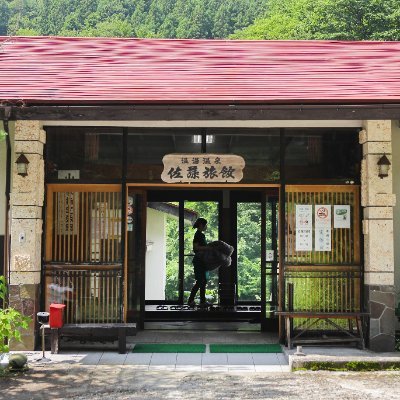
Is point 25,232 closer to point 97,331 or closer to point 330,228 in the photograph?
point 97,331

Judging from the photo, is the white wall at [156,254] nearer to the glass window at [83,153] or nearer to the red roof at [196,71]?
the red roof at [196,71]

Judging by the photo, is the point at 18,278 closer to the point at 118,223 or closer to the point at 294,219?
the point at 118,223

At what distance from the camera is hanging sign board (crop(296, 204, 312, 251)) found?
31.6 feet

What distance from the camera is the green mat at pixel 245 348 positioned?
9336 mm

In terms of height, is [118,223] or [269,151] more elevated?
[269,151]

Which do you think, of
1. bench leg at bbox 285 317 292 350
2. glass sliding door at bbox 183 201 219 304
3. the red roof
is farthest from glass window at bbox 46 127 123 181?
glass sliding door at bbox 183 201 219 304

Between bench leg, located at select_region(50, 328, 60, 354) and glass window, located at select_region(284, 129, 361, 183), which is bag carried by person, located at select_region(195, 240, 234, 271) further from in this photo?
bench leg, located at select_region(50, 328, 60, 354)

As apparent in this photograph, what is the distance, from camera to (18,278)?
9125 millimetres

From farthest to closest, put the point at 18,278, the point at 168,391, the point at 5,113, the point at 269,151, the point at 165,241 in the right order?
the point at 165,241 → the point at 269,151 → the point at 18,278 → the point at 5,113 → the point at 168,391

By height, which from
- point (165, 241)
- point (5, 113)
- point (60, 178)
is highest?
point (5, 113)

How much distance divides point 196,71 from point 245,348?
439 centimetres

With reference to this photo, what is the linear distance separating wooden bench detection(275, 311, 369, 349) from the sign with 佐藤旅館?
2157 millimetres

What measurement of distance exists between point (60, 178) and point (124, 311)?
2.21 metres

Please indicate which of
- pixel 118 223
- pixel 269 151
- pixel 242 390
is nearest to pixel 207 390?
pixel 242 390
